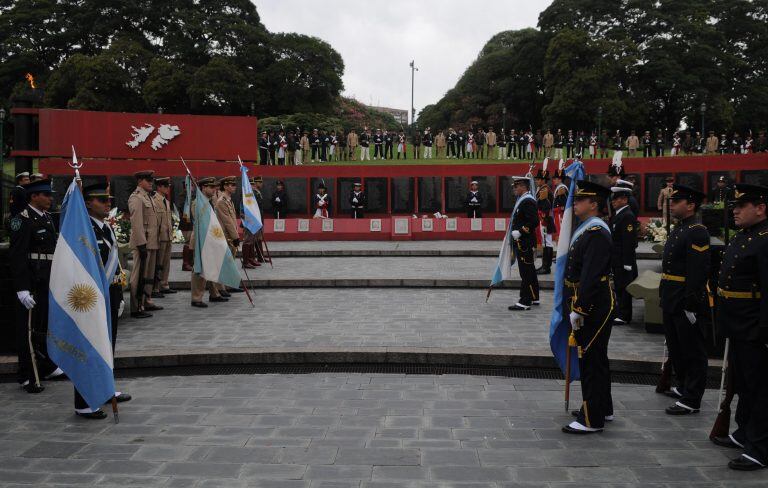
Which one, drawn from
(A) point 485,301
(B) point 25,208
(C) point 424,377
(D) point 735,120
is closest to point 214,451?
(C) point 424,377

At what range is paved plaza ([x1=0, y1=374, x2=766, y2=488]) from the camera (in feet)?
14.0

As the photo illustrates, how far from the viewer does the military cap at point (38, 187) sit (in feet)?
20.8

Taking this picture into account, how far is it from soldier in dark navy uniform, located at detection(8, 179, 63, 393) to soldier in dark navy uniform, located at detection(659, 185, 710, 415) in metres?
5.83

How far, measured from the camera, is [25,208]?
638 centimetres

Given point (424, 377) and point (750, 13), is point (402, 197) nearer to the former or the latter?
point (424, 377)

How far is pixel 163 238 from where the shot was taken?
10.5 meters

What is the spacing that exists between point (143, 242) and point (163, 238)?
2.38ft

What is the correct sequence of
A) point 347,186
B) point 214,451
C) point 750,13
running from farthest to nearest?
point 750,13 → point 347,186 → point 214,451

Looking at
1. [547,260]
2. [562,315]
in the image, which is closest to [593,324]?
[562,315]

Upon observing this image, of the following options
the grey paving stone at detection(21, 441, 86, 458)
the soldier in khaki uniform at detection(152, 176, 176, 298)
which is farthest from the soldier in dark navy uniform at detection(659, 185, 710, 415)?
the soldier in khaki uniform at detection(152, 176, 176, 298)

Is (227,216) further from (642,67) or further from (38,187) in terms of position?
(642,67)

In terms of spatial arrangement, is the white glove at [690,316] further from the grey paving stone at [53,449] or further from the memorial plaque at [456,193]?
the memorial plaque at [456,193]

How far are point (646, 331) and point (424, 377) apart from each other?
11.4ft

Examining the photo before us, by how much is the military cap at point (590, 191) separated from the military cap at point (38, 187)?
4997 mm
